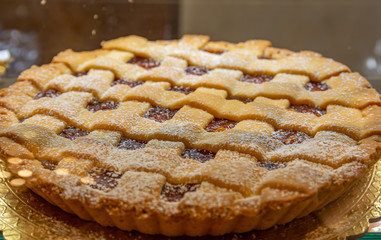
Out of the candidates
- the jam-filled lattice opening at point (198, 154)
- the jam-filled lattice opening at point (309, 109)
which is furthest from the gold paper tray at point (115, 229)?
the jam-filled lattice opening at point (309, 109)

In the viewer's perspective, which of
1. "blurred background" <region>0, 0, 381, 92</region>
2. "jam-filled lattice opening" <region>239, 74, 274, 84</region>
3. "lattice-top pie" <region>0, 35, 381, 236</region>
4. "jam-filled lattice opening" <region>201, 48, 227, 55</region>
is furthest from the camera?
"blurred background" <region>0, 0, 381, 92</region>

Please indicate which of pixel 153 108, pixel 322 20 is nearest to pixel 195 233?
pixel 153 108

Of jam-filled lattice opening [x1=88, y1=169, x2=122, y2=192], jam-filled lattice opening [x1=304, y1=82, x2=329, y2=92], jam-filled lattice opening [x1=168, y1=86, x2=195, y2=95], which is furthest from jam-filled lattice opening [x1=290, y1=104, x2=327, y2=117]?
jam-filled lattice opening [x1=88, y1=169, x2=122, y2=192]

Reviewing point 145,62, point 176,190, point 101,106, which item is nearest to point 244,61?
point 145,62

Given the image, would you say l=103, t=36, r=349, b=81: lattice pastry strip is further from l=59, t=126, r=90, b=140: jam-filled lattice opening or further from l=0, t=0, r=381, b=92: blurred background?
l=59, t=126, r=90, b=140: jam-filled lattice opening

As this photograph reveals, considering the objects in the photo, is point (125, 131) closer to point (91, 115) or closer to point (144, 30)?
point (91, 115)

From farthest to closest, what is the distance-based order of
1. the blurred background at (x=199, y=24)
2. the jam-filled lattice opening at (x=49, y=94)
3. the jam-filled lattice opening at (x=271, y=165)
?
the blurred background at (x=199, y=24), the jam-filled lattice opening at (x=49, y=94), the jam-filled lattice opening at (x=271, y=165)

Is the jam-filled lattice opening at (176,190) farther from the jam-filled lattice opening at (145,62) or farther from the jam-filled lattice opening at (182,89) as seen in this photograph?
the jam-filled lattice opening at (145,62)
